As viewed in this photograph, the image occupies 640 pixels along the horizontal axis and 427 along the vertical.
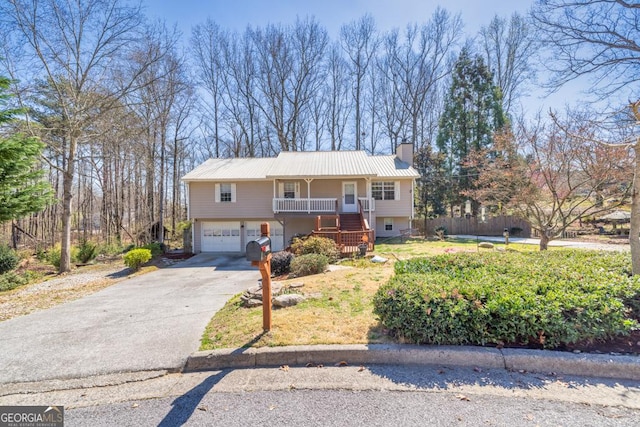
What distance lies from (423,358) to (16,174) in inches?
401

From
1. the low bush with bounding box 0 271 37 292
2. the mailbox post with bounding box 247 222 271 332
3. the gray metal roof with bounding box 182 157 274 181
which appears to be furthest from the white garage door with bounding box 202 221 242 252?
the mailbox post with bounding box 247 222 271 332

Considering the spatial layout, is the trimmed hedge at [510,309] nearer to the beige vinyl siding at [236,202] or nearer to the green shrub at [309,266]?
the green shrub at [309,266]

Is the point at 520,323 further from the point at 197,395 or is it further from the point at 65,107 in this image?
the point at 65,107

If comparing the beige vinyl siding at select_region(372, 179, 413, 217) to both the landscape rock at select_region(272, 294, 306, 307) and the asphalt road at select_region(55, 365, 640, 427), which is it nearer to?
the landscape rock at select_region(272, 294, 306, 307)

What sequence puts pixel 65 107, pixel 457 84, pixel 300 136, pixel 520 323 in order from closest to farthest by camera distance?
pixel 520 323, pixel 65 107, pixel 457 84, pixel 300 136

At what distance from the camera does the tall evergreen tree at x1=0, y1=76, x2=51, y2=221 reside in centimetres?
672

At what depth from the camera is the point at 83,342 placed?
14.0ft

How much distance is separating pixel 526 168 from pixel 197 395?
442 inches

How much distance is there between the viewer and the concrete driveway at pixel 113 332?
352cm

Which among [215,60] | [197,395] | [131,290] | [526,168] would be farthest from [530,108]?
[215,60]

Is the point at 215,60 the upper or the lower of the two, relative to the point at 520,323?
upper

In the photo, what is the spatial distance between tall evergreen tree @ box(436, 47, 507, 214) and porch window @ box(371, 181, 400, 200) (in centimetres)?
898

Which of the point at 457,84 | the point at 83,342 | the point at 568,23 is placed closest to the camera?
the point at 83,342

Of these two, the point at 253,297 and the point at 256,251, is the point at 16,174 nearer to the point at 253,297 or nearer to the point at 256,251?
the point at 253,297
